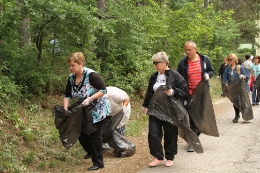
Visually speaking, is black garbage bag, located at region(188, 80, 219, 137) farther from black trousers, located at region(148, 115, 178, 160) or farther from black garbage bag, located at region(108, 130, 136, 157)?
black garbage bag, located at region(108, 130, 136, 157)

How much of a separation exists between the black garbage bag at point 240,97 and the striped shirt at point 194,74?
10.5ft

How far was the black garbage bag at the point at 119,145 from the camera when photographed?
6.37 meters

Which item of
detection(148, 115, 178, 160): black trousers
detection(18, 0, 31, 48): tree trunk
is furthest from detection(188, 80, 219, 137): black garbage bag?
detection(18, 0, 31, 48): tree trunk

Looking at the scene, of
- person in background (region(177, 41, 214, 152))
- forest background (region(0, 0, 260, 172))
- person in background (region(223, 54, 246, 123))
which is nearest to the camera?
forest background (region(0, 0, 260, 172))

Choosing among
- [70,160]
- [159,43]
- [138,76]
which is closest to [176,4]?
[159,43]

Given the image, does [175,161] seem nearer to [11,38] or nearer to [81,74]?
[81,74]

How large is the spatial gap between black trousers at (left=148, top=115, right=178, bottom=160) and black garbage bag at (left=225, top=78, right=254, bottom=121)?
4405mm

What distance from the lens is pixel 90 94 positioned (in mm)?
5516

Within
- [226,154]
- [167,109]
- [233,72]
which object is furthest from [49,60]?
[233,72]

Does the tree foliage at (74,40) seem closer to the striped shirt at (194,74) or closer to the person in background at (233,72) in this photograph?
the striped shirt at (194,74)

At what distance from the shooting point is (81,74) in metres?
5.50

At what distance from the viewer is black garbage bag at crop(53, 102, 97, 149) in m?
5.41

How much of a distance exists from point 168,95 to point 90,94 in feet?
3.89

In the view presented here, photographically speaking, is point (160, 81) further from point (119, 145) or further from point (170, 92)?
point (119, 145)
